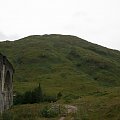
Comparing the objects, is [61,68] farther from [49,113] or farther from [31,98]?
[49,113]

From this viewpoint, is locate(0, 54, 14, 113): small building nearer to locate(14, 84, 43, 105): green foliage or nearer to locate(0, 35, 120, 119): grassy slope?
locate(14, 84, 43, 105): green foliage

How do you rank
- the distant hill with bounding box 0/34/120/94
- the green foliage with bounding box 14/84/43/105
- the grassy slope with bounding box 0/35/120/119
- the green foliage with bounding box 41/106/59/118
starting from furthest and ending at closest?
the distant hill with bounding box 0/34/120/94 → the grassy slope with bounding box 0/35/120/119 → the green foliage with bounding box 14/84/43/105 → the green foliage with bounding box 41/106/59/118

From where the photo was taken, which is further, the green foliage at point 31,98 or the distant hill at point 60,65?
the distant hill at point 60,65

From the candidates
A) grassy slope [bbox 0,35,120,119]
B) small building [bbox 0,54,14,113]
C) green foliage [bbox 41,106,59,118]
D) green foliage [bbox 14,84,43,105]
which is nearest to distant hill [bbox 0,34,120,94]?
grassy slope [bbox 0,35,120,119]

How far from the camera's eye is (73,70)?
12044cm

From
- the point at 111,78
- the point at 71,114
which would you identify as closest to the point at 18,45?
the point at 111,78

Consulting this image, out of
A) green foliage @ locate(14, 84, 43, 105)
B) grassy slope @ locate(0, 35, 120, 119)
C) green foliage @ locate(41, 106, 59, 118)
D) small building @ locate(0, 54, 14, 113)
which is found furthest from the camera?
grassy slope @ locate(0, 35, 120, 119)

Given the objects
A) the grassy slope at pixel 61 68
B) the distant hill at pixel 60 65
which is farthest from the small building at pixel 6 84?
the distant hill at pixel 60 65

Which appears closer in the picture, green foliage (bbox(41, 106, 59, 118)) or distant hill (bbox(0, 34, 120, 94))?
green foliage (bbox(41, 106, 59, 118))

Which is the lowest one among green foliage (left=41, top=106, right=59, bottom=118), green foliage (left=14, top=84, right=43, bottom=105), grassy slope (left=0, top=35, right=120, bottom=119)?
green foliage (left=41, top=106, right=59, bottom=118)

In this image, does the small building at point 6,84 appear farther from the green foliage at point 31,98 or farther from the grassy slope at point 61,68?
the grassy slope at point 61,68

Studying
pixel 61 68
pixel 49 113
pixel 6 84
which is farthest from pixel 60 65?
pixel 49 113

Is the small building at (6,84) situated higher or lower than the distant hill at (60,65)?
lower

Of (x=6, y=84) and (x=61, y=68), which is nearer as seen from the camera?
(x=6, y=84)
